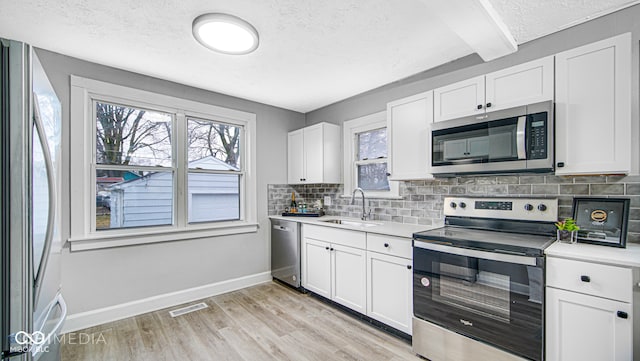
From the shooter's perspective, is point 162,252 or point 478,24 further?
point 162,252

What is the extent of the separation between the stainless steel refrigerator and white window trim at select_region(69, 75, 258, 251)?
1.70m

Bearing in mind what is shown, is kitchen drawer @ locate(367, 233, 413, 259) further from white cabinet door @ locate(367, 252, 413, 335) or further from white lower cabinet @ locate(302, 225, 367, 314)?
white lower cabinet @ locate(302, 225, 367, 314)

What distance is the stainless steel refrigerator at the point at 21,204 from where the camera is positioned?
3.48 feet

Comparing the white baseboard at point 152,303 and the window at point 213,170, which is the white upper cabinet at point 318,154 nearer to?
the window at point 213,170

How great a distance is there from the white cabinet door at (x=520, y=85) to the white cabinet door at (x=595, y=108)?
64 mm

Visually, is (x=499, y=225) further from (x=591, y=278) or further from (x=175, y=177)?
(x=175, y=177)

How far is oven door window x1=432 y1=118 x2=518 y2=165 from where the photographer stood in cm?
202

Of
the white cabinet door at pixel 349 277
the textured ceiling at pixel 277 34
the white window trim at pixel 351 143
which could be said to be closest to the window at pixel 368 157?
the white window trim at pixel 351 143

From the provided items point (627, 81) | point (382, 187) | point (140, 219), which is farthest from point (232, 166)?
point (627, 81)

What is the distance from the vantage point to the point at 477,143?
220cm

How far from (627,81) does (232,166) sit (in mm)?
3635

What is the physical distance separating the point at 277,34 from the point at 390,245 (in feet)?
6.33

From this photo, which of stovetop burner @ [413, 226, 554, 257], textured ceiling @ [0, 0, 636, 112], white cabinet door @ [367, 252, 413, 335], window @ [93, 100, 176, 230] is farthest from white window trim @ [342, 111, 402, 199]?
window @ [93, 100, 176, 230]

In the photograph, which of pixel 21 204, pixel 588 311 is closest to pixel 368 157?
pixel 588 311
